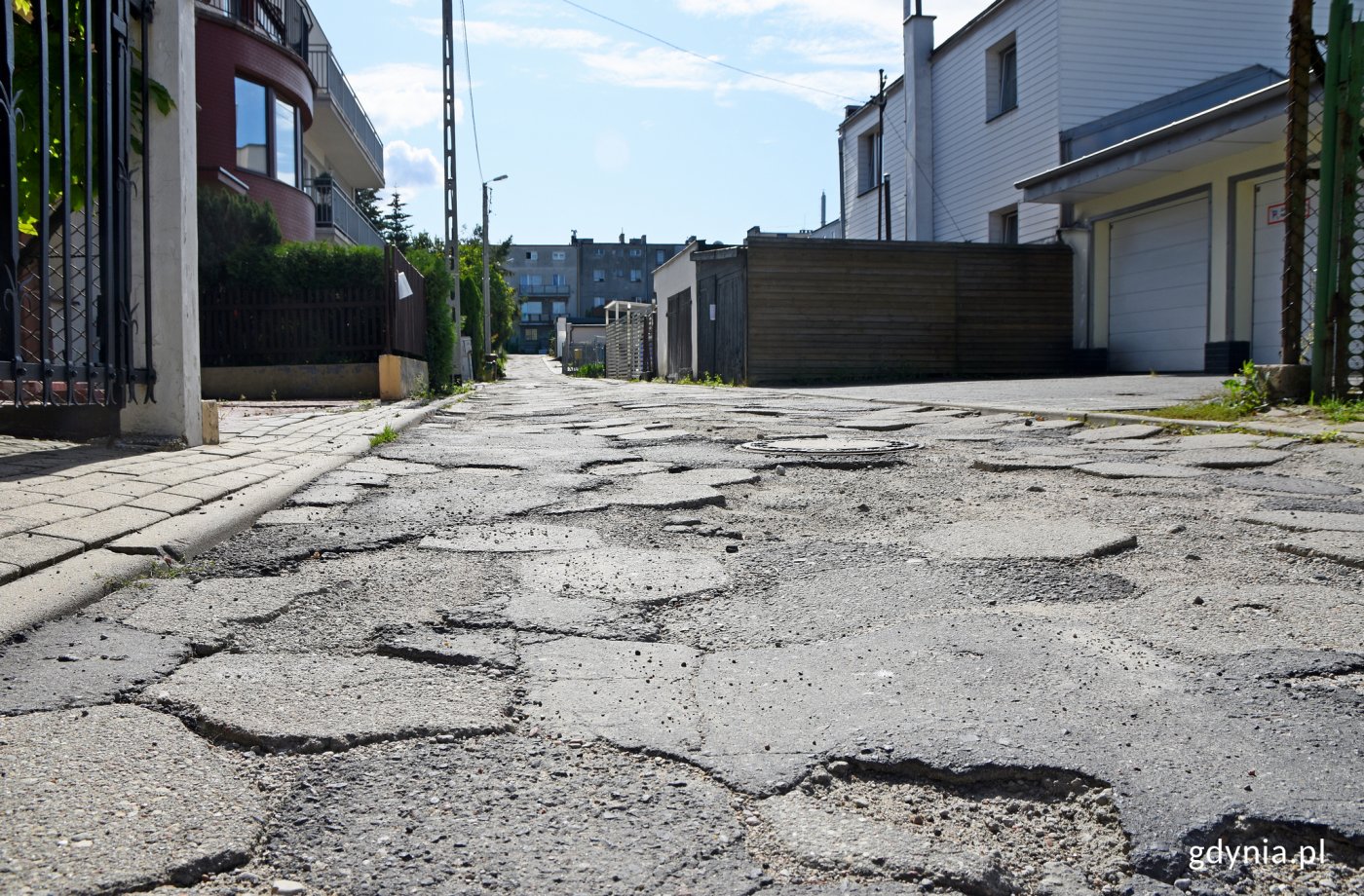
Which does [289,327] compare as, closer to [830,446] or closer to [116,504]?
[830,446]

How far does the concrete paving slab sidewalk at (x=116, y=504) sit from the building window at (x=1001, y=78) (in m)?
16.7

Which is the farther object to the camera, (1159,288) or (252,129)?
(252,129)

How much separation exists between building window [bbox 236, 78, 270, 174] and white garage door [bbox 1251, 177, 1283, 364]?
14.4 metres

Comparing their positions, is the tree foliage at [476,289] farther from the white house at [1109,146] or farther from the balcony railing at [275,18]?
the white house at [1109,146]

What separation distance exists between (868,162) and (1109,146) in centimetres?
949

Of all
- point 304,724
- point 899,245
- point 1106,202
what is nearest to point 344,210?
point 899,245

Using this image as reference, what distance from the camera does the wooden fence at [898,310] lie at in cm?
1722

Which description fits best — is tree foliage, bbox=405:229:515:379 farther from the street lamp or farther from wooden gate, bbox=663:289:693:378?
wooden gate, bbox=663:289:693:378

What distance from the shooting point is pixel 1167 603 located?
240 cm

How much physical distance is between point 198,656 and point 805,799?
132 centimetres

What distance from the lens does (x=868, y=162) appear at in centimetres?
2486

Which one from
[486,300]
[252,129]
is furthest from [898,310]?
[486,300]

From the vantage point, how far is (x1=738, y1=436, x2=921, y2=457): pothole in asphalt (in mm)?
5410

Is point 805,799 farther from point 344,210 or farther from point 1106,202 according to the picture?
point 344,210
